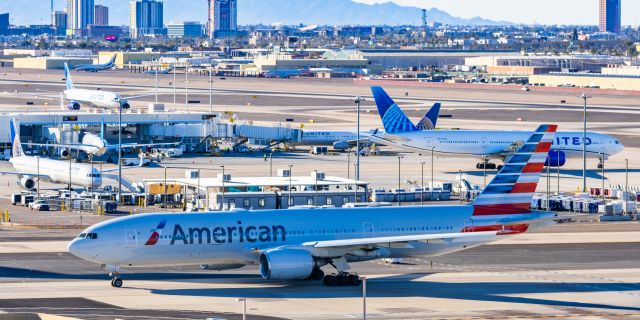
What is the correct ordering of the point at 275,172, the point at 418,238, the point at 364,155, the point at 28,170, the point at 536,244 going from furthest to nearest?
the point at 364,155 → the point at 275,172 → the point at 28,170 → the point at 536,244 → the point at 418,238

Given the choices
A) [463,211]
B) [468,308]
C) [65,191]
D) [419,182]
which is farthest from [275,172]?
[468,308]

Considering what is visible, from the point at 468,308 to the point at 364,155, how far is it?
88.1 m

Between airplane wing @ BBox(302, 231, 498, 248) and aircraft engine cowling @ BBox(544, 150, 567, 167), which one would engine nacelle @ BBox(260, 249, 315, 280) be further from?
aircraft engine cowling @ BBox(544, 150, 567, 167)

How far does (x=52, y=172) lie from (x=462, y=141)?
37.9m

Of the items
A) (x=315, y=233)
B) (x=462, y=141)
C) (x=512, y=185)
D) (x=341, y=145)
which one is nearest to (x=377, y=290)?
(x=315, y=233)

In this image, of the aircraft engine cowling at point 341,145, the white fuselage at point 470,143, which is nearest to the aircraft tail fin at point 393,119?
the white fuselage at point 470,143

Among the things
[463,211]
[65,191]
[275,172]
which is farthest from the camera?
[275,172]

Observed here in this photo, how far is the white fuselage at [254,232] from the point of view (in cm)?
6166

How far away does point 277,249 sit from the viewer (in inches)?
2478

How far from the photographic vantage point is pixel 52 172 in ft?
377

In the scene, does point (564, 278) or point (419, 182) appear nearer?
point (564, 278)

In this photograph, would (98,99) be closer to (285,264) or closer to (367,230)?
(367,230)

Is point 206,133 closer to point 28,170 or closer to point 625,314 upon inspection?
point 28,170

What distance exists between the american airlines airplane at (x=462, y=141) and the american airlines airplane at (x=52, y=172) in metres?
29.9
